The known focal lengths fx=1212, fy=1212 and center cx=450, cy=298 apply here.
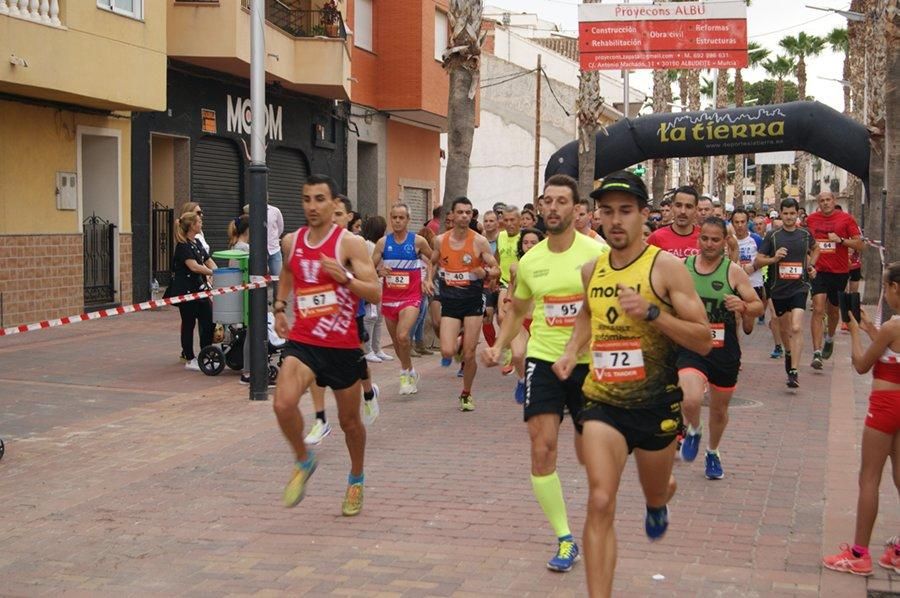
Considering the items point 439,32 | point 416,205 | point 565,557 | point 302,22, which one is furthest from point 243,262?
point 416,205

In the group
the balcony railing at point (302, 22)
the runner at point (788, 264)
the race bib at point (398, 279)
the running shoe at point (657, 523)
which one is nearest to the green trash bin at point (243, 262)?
the race bib at point (398, 279)

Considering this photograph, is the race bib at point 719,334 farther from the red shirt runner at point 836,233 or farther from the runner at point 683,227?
the red shirt runner at point 836,233

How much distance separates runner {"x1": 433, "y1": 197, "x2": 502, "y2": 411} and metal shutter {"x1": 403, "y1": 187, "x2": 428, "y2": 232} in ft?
68.7

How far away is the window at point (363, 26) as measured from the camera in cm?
2889

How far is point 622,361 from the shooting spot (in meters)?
5.31

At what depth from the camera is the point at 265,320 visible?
11.8 meters

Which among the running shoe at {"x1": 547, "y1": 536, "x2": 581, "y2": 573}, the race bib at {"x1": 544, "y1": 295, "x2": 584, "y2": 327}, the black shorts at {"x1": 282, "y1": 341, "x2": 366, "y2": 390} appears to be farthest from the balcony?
the running shoe at {"x1": 547, "y1": 536, "x2": 581, "y2": 573}

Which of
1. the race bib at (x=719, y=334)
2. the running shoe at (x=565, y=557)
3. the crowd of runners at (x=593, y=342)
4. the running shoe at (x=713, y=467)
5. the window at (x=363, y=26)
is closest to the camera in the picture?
the crowd of runners at (x=593, y=342)

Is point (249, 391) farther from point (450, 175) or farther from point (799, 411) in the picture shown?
point (450, 175)

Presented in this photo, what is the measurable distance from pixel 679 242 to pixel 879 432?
425 cm

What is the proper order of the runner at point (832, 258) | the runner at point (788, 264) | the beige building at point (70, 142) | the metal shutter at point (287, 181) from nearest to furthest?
the runner at point (788, 264), the runner at point (832, 258), the beige building at point (70, 142), the metal shutter at point (287, 181)

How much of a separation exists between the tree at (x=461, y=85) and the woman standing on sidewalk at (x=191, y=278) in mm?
4668

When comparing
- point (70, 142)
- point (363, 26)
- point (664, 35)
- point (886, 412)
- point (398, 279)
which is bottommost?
point (886, 412)

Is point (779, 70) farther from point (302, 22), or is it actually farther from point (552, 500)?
point (552, 500)
